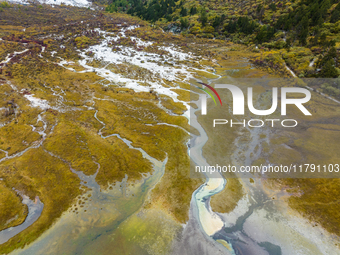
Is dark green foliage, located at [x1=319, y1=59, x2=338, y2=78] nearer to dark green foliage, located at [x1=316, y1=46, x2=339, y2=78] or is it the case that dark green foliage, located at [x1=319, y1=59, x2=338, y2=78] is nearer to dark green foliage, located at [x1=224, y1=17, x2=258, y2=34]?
dark green foliage, located at [x1=316, y1=46, x2=339, y2=78]

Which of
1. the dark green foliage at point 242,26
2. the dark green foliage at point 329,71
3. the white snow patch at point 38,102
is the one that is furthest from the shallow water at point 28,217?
the dark green foliage at point 242,26

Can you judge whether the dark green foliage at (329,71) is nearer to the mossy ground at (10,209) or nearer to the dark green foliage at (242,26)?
the dark green foliage at (242,26)

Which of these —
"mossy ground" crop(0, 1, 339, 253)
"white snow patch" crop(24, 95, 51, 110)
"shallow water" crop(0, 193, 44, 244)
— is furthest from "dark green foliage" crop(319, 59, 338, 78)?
"white snow patch" crop(24, 95, 51, 110)

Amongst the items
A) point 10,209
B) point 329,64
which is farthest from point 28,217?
point 329,64

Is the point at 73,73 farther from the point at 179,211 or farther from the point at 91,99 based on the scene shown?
the point at 179,211

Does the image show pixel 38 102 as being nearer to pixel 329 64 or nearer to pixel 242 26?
pixel 329 64

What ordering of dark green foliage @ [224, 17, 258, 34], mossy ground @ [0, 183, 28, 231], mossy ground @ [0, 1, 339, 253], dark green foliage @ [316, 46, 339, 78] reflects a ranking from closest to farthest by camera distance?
1. mossy ground @ [0, 183, 28, 231]
2. mossy ground @ [0, 1, 339, 253]
3. dark green foliage @ [316, 46, 339, 78]
4. dark green foliage @ [224, 17, 258, 34]

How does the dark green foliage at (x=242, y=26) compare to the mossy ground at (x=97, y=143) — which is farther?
the dark green foliage at (x=242, y=26)

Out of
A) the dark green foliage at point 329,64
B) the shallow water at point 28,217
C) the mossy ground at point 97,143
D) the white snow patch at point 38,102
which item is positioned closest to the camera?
the shallow water at point 28,217

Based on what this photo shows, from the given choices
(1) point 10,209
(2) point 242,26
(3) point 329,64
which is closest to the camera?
(1) point 10,209

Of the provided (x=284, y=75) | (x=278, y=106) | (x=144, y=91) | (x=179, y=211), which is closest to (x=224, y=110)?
(x=278, y=106)

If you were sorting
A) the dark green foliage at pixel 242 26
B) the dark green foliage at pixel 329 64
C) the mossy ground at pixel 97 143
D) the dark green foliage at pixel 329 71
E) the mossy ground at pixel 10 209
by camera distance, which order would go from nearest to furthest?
the mossy ground at pixel 10 209, the mossy ground at pixel 97 143, the dark green foliage at pixel 329 71, the dark green foliage at pixel 329 64, the dark green foliage at pixel 242 26
